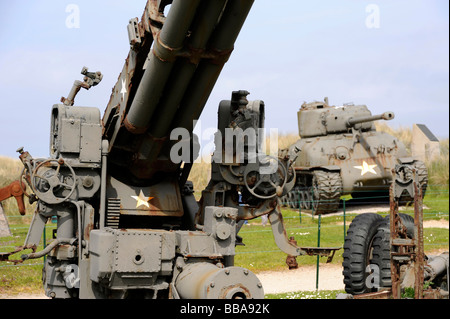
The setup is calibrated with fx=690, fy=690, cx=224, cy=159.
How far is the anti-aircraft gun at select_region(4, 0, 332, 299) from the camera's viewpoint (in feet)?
19.0

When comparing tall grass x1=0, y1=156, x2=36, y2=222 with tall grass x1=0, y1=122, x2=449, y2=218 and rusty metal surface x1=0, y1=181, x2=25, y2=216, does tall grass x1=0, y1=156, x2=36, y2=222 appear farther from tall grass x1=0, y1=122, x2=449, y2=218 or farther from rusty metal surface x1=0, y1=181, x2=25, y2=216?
rusty metal surface x1=0, y1=181, x2=25, y2=216

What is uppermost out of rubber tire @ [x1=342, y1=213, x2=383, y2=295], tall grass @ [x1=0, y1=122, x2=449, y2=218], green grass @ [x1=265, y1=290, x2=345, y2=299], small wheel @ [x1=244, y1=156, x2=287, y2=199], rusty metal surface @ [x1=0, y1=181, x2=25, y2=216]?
tall grass @ [x1=0, y1=122, x2=449, y2=218]

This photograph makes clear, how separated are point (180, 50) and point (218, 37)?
13.7 inches

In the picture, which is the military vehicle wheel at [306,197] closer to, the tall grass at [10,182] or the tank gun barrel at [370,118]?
the tank gun barrel at [370,118]

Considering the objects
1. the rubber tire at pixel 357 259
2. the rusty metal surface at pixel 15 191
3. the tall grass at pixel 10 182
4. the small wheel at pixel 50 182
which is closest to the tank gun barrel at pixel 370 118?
the tall grass at pixel 10 182

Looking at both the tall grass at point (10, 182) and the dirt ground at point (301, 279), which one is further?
the tall grass at point (10, 182)

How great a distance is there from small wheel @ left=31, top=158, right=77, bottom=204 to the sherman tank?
12.1 meters

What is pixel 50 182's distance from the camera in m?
6.56

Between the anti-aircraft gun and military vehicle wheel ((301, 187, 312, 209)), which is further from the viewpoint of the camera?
military vehicle wheel ((301, 187, 312, 209))

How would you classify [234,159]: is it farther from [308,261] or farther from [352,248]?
[308,261]

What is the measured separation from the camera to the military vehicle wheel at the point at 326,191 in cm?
1838

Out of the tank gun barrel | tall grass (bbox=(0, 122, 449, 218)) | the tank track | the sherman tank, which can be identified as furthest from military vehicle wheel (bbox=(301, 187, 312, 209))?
tall grass (bbox=(0, 122, 449, 218))

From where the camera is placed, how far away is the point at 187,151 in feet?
23.5

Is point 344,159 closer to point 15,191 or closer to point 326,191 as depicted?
point 326,191
